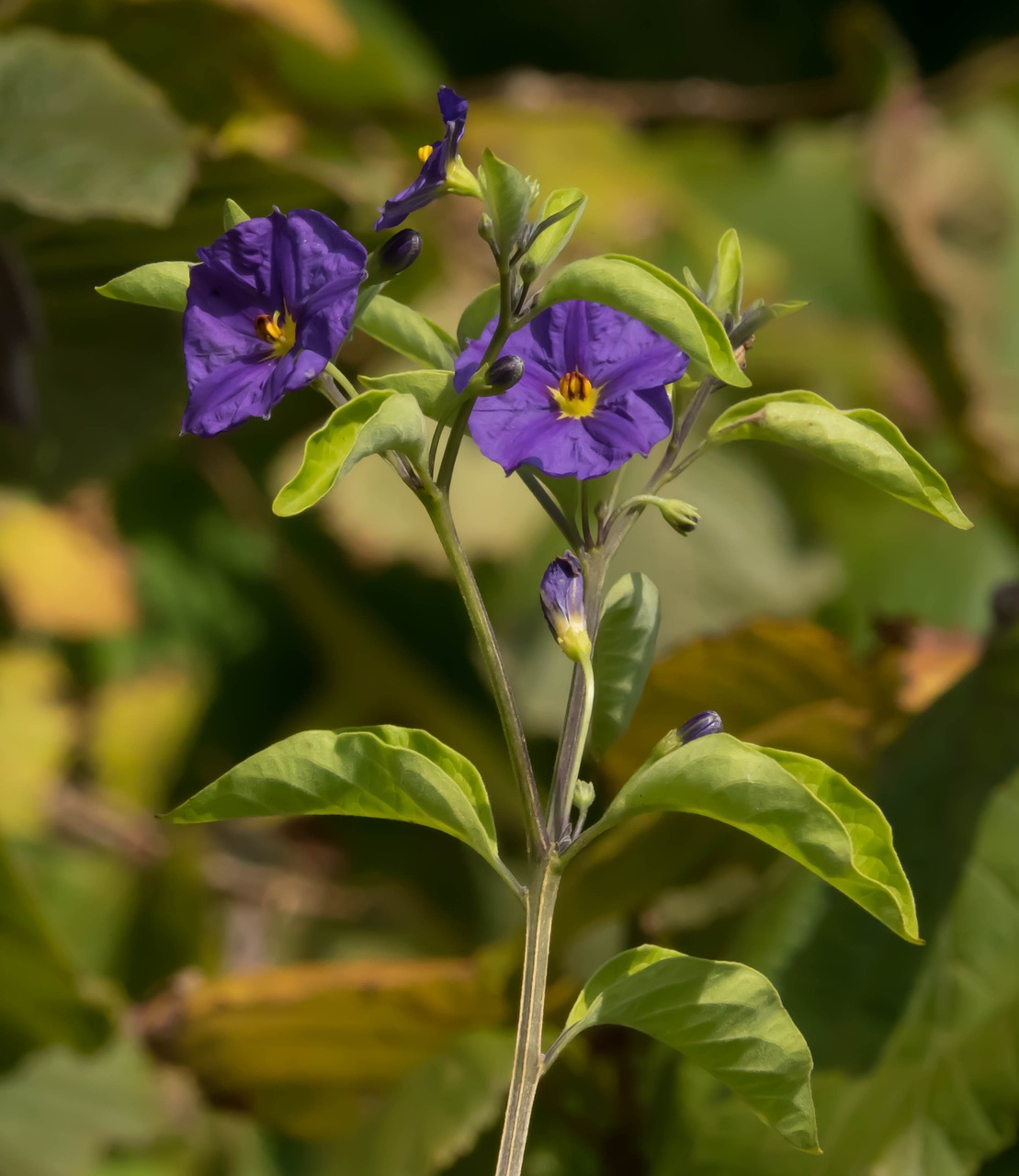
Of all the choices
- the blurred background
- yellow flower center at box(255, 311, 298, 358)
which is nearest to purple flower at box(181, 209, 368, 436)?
yellow flower center at box(255, 311, 298, 358)

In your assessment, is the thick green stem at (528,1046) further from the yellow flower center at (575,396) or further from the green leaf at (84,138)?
the green leaf at (84,138)

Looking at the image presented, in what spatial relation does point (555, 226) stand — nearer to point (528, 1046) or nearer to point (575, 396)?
point (575, 396)

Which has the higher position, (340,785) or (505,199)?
(505,199)

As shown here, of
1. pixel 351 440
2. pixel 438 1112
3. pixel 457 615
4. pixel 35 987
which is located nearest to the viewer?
pixel 351 440

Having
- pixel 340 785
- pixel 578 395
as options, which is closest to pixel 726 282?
pixel 578 395

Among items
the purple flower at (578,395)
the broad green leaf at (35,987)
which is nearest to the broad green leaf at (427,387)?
the purple flower at (578,395)

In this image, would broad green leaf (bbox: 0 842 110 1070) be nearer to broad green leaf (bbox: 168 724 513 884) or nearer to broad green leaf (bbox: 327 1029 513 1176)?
broad green leaf (bbox: 327 1029 513 1176)
